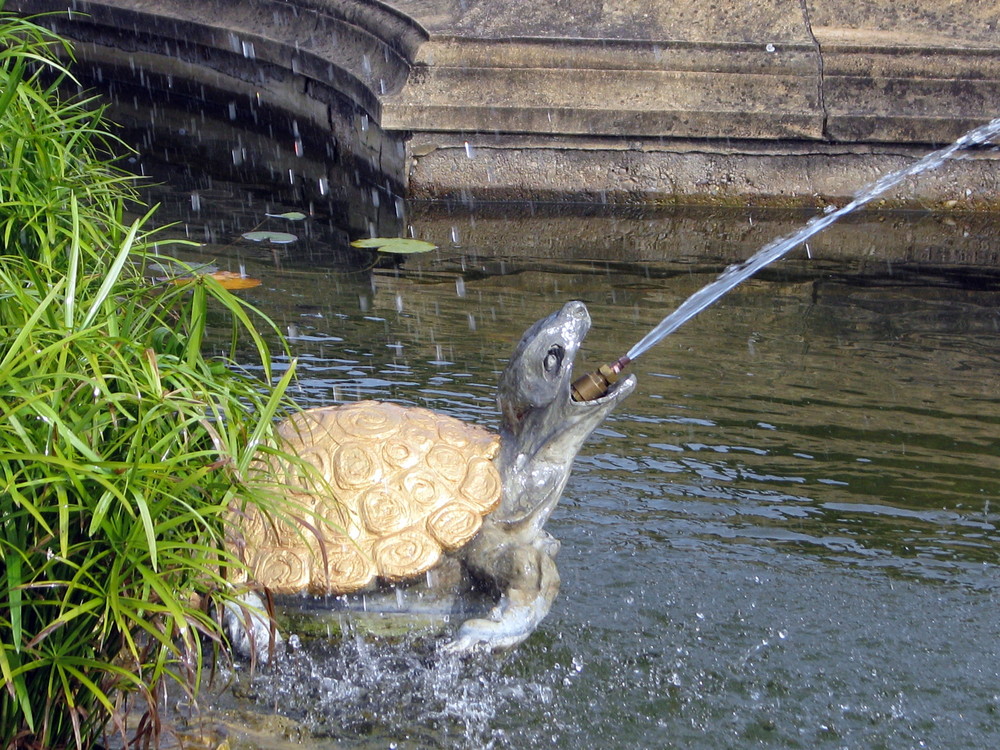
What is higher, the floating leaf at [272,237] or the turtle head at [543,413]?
the floating leaf at [272,237]

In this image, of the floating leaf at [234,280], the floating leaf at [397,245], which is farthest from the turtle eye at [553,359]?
the floating leaf at [397,245]

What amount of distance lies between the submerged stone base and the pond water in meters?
0.25

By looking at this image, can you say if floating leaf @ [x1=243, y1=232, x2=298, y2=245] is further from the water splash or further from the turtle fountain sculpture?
the turtle fountain sculpture

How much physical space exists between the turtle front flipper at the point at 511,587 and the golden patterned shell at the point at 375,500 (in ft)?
0.44

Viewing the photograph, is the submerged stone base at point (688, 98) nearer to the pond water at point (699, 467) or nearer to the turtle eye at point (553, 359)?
the pond water at point (699, 467)

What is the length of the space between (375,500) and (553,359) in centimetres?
61

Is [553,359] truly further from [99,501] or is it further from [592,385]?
[99,501]

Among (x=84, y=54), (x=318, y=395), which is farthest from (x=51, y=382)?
(x=84, y=54)

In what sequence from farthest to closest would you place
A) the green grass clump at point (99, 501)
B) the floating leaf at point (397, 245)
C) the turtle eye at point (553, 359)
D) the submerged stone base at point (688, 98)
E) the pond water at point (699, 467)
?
the submerged stone base at point (688, 98) < the floating leaf at point (397, 245) < the turtle eye at point (553, 359) < the pond water at point (699, 467) < the green grass clump at point (99, 501)

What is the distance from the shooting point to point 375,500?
10.6ft

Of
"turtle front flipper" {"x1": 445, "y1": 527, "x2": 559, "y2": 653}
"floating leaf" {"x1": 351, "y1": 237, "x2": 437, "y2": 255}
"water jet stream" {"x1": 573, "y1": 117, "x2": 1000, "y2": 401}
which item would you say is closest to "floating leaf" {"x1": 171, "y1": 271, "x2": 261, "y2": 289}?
"floating leaf" {"x1": 351, "y1": 237, "x2": 437, "y2": 255}

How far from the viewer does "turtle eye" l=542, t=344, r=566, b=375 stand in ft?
10.6

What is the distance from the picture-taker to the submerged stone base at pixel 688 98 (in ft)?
24.6

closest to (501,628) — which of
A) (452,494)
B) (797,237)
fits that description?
(452,494)
